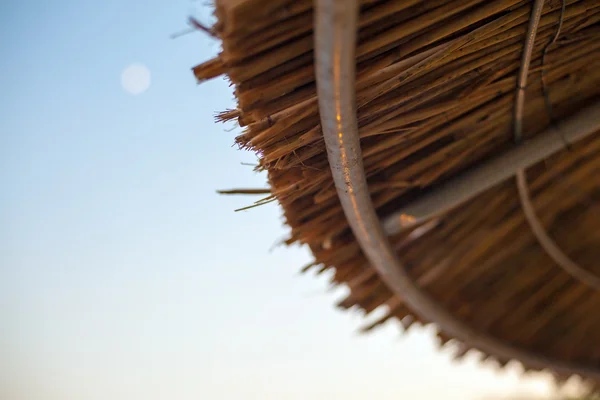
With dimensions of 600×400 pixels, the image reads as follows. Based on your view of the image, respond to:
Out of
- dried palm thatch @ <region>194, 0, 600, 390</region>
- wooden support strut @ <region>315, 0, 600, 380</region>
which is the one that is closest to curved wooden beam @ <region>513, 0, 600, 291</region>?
dried palm thatch @ <region>194, 0, 600, 390</region>

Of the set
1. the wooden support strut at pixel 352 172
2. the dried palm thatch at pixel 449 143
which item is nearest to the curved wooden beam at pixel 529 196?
the dried palm thatch at pixel 449 143

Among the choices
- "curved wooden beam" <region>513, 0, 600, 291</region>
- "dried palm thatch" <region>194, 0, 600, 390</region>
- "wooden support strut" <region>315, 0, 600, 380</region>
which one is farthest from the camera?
"curved wooden beam" <region>513, 0, 600, 291</region>

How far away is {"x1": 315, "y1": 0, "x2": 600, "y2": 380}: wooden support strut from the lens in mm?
948

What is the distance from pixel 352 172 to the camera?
56.2 inches

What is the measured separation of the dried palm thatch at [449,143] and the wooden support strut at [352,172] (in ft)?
0.18

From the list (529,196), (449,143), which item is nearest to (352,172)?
(449,143)

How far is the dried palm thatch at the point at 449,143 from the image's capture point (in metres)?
1.32

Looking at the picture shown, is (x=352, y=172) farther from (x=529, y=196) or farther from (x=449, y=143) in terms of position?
(x=529, y=196)

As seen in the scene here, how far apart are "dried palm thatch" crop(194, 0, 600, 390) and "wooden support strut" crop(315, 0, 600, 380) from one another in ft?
0.18

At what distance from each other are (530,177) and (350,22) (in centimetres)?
144

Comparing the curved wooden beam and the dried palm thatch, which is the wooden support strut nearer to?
the dried palm thatch

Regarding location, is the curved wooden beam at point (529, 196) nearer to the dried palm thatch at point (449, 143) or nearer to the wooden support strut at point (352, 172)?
the dried palm thatch at point (449, 143)

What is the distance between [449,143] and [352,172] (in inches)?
20.2

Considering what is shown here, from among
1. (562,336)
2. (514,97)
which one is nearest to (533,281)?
(562,336)
